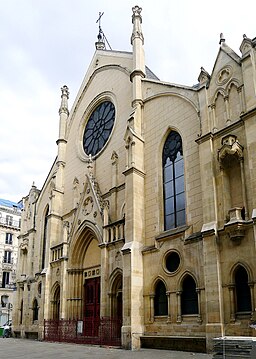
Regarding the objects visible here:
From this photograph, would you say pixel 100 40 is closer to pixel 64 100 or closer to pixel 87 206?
pixel 64 100

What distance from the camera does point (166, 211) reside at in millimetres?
20422

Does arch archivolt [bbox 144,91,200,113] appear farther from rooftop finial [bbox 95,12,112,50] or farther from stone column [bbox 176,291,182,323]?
rooftop finial [bbox 95,12,112,50]

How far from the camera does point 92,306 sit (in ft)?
78.6

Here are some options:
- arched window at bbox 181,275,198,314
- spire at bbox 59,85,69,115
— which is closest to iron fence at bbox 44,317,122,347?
arched window at bbox 181,275,198,314

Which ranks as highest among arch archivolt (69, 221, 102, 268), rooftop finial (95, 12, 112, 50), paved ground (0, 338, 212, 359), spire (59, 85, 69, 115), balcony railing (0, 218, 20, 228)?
rooftop finial (95, 12, 112, 50)

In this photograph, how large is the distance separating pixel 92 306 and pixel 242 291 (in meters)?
11.6

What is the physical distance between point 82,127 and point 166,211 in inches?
510

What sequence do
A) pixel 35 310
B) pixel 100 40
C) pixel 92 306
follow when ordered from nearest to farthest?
pixel 92 306
pixel 35 310
pixel 100 40

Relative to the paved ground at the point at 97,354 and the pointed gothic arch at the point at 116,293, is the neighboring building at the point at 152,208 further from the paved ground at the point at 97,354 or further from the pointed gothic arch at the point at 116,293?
the paved ground at the point at 97,354

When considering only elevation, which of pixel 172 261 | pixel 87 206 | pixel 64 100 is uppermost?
pixel 64 100

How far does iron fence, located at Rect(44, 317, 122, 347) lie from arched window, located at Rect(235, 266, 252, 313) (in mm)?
7140

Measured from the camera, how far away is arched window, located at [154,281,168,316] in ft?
61.2

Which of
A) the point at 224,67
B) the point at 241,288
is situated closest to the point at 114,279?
the point at 241,288

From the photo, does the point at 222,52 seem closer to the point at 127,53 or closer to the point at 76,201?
the point at 127,53
